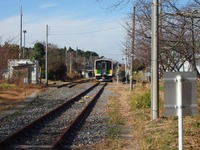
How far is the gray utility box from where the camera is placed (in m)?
5.35

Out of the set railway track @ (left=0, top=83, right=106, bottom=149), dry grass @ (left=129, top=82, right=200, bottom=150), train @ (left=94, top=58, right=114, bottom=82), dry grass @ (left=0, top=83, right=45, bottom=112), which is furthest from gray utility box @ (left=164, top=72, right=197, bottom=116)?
train @ (left=94, top=58, right=114, bottom=82)

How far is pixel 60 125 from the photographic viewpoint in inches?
523

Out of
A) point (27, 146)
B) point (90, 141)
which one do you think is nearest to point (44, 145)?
point (27, 146)

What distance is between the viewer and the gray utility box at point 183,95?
535cm

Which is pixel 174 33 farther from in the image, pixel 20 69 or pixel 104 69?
pixel 104 69

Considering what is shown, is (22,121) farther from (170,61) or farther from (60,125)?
(170,61)

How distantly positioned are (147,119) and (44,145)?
447 cm

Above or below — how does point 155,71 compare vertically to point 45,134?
above

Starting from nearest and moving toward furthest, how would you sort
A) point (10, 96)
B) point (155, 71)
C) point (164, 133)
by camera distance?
point (164, 133), point (155, 71), point (10, 96)

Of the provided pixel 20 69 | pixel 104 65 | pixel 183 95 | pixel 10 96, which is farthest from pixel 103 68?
pixel 183 95

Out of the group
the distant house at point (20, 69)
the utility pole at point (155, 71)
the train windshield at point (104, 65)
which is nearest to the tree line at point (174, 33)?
the utility pole at point (155, 71)

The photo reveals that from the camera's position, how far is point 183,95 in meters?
5.33

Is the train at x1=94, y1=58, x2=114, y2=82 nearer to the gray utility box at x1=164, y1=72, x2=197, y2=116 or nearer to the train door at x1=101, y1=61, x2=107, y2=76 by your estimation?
the train door at x1=101, y1=61, x2=107, y2=76

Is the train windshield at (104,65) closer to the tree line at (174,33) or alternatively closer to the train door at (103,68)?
the train door at (103,68)
